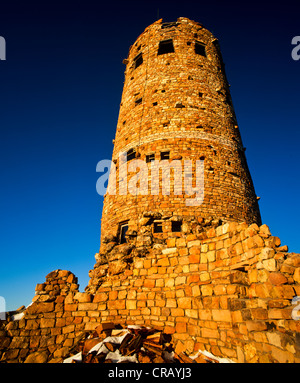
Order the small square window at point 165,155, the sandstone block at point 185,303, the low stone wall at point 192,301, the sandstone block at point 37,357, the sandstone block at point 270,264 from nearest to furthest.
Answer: the low stone wall at point 192,301 < the sandstone block at point 270,264 < the sandstone block at point 185,303 < the sandstone block at point 37,357 < the small square window at point 165,155

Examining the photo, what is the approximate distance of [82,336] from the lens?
539cm

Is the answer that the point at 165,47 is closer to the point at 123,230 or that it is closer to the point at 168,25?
→ the point at 168,25

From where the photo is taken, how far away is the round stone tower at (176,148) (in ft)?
26.8

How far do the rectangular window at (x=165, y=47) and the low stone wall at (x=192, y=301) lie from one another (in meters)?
10.7

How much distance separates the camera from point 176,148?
8938mm

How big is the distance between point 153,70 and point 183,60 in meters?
1.53

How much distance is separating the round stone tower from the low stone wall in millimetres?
1798

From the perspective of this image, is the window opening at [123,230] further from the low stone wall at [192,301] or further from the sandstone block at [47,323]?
Result: the sandstone block at [47,323]

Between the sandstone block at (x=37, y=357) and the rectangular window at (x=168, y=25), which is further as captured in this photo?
the rectangular window at (x=168, y=25)

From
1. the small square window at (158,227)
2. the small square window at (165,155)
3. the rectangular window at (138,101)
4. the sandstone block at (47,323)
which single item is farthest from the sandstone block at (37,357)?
the rectangular window at (138,101)

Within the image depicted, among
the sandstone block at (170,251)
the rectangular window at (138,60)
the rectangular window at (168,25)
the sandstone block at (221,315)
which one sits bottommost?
the sandstone block at (221,315)

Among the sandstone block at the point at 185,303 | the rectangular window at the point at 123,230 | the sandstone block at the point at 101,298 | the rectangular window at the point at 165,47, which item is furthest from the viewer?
the rectangular window at the point at 165,47

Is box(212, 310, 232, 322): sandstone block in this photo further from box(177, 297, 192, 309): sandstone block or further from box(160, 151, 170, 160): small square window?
box(160, 151, 170, 160): small square window

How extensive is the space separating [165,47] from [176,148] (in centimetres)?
731
